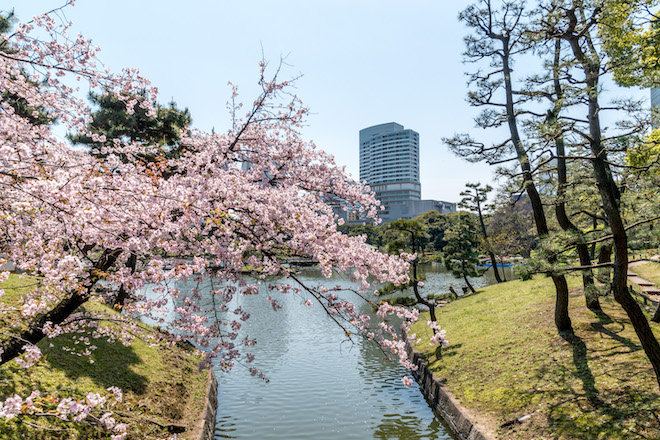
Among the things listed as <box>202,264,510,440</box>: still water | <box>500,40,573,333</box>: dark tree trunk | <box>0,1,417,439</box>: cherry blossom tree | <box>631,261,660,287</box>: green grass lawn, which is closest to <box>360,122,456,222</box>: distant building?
<box>631,261,660,287</box>: green grass lawn

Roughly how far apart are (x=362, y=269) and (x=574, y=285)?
44.6 ft

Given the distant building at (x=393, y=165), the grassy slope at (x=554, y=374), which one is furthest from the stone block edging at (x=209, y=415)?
the distant building at (x=393, y=165)

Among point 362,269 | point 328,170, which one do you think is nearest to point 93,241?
point 362,269

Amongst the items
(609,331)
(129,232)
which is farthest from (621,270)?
(129,232)

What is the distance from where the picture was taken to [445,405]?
989cm

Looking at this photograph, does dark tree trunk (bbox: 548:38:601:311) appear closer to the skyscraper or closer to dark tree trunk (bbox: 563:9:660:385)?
dark tree trunk (bbox: 563:9:660:385)

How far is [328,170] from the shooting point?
9.73 metres

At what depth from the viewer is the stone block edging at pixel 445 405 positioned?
26.9ft

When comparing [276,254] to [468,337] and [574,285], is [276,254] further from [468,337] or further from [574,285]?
[574,285]

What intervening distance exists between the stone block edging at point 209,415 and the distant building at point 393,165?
136073 millimetres

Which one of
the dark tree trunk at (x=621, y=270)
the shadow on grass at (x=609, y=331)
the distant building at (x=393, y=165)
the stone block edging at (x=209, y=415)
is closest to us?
the dark tree trunk at (x=621, y=270)

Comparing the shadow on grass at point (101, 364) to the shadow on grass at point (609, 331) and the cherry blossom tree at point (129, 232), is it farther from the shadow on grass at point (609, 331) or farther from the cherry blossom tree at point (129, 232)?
the shadow on grass at point (609, 331)

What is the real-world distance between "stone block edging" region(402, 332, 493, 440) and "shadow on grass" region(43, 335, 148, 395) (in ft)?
24.4

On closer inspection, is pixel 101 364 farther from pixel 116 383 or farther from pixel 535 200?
pixel 535 200
